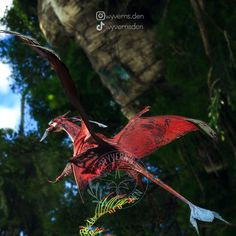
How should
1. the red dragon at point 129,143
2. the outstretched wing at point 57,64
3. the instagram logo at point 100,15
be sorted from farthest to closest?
the instagram logo at point 100,15 < the red dragon at point 129,143 < the outstretched wing at point 57,64

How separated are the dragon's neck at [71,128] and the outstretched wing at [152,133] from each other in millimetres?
132

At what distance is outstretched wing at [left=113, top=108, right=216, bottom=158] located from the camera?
1435mm

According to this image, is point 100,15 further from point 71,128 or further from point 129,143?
point 129,143

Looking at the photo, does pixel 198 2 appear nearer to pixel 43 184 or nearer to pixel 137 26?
pixel 137 26

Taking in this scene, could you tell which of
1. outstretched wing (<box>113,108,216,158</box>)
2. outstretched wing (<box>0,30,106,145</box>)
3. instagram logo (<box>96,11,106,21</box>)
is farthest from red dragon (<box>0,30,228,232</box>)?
instagram logo (<box>96,11,106,21</box>)

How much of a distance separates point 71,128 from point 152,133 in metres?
0.24

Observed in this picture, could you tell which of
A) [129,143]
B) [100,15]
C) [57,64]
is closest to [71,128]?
[129,143]

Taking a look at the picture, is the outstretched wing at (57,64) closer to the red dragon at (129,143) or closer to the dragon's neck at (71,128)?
the red dragon at (129,143)

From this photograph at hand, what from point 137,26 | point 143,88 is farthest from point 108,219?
point 137,26

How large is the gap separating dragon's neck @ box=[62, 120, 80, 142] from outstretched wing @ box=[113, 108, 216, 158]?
0.13 meters

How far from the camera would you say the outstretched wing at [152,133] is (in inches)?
56.5

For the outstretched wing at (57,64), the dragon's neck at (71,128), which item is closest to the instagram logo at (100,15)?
the dragon's neck at (71,128)

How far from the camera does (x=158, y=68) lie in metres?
4.18

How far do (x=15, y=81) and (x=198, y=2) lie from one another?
4468 millimetres
